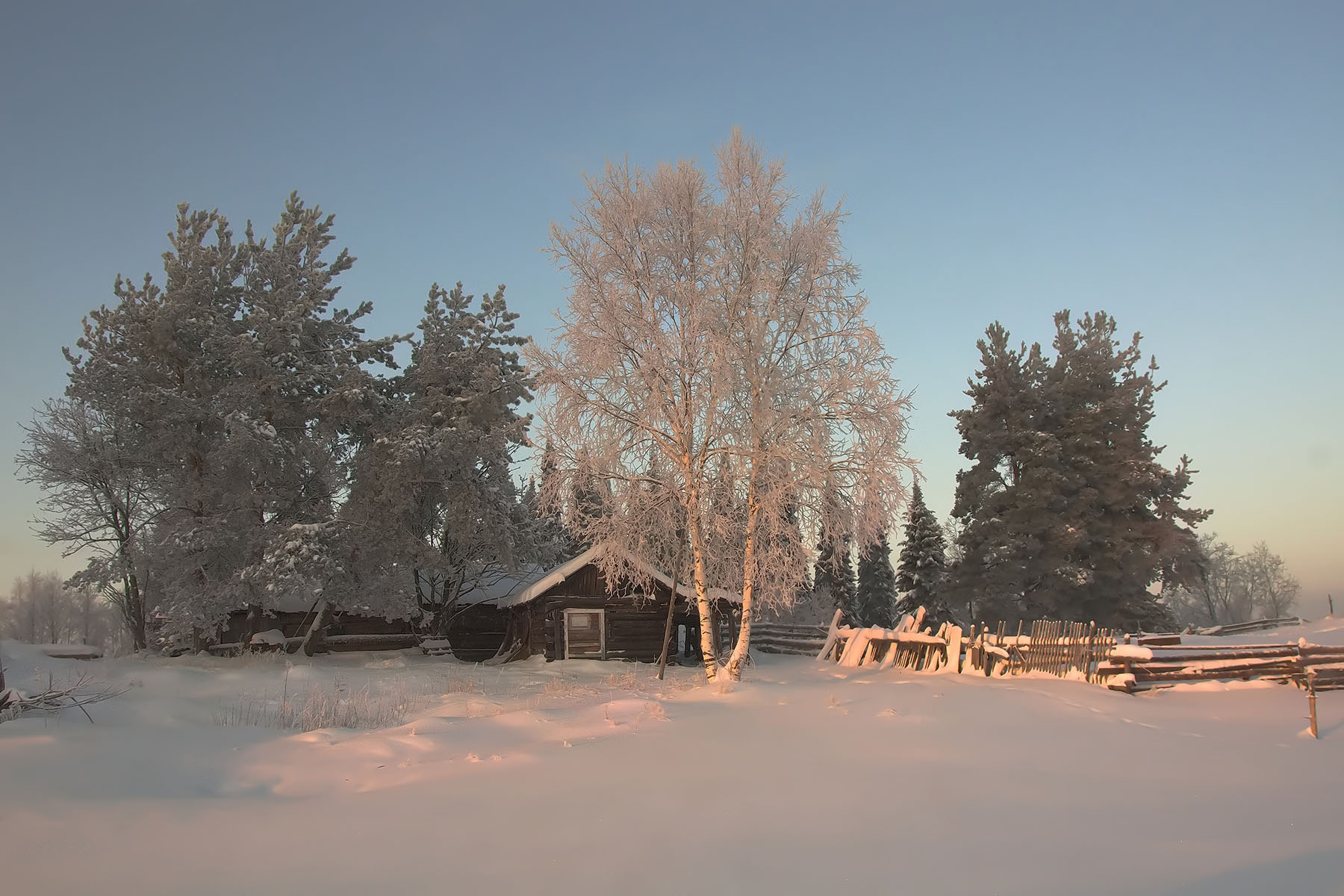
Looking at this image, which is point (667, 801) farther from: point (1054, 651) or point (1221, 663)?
point (1221, 663)

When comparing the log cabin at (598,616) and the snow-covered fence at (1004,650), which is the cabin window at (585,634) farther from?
the snow-covered fence at (1004,650)

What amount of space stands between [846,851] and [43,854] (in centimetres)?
542

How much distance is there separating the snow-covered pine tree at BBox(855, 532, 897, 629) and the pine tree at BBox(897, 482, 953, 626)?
7.81 m

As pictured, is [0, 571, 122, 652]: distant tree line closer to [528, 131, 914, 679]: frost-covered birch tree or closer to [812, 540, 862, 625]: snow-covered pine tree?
[812, 540, 862, 625]: snow-covered pine tree

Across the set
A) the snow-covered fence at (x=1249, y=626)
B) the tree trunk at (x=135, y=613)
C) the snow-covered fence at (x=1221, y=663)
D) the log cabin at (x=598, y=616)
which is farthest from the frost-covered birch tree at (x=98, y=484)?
the snow-covered fence at (x=1249, y=626)

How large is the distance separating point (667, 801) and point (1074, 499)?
2992 centimetres

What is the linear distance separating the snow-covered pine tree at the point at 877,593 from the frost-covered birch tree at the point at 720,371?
42994 mm

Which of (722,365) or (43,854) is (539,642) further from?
(43,854)

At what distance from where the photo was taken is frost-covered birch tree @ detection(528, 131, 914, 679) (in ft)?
48.2

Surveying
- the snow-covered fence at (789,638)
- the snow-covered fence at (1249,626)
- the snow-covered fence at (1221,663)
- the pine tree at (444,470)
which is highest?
the pine tree at (444,470)

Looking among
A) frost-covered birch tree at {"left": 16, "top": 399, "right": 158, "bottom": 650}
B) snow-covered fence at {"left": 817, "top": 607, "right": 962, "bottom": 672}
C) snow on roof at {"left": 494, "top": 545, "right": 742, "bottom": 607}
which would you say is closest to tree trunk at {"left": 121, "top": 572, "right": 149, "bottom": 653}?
frost-covered birch tree at {"left": 16, "top": 399, "right": 158, "bottom": 650}

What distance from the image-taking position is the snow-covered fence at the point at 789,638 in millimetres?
28094

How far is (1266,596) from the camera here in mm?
79125

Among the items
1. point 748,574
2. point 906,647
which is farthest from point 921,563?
point 748,574
